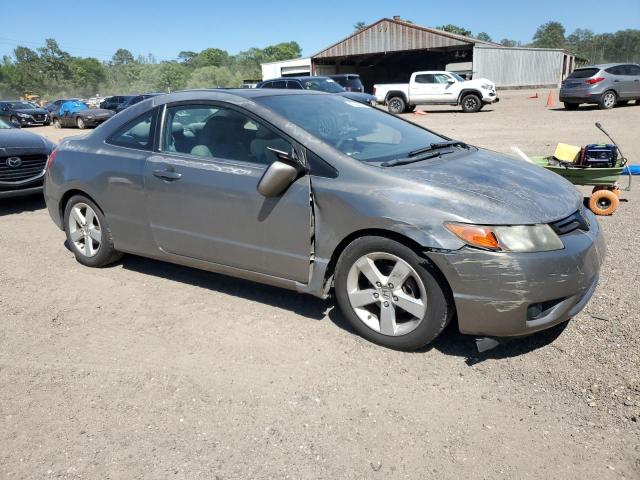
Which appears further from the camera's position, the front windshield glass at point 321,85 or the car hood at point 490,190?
the front windshield glass at point 321,85

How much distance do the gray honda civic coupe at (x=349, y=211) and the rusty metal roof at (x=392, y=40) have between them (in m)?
39.9

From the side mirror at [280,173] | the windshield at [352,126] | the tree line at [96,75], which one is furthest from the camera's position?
the tree line at [96,75]

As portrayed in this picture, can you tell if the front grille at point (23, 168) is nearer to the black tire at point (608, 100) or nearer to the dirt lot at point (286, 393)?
the dirt lot at point (286, 393)

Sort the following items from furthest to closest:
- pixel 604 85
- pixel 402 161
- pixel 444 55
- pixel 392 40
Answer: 1. pixel 444 55
2. pixel 392 40
3. pixel 604 85
4. pixel 402 161

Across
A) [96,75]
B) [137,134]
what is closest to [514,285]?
[137,134]


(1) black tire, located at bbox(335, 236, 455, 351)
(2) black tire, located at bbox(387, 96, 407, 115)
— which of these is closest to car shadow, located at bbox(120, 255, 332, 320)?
(1) black tire, located at bbox(335, 236, 455, 351)

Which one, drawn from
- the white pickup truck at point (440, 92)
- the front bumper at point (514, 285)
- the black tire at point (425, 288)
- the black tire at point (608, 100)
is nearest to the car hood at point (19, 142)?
the black tire at point (425, 288)

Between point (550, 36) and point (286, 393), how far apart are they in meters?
141

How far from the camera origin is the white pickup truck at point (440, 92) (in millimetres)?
23016

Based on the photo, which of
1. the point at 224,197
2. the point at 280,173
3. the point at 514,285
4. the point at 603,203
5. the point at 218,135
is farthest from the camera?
the point at 603,203

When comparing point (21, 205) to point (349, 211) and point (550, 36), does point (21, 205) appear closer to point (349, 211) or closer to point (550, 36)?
point (349, 211)

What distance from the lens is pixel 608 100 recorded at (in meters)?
19.7

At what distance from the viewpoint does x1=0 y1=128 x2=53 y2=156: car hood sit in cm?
761

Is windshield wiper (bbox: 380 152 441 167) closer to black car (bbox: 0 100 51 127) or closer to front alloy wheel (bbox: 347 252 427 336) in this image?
front alloy wheel (bbox: 347 252 427 336)
